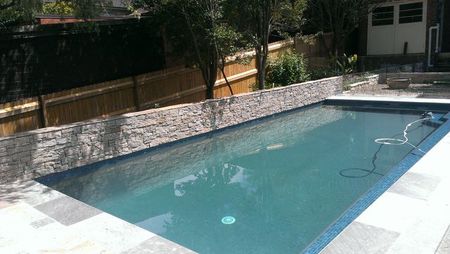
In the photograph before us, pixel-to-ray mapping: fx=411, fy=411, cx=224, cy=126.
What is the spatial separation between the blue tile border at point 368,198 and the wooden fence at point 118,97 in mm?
6163

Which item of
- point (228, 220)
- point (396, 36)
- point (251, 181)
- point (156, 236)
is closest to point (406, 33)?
point (396, 36)

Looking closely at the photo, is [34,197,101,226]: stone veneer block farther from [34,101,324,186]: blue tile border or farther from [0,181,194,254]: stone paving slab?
[34,101,324,186]: blue tile border

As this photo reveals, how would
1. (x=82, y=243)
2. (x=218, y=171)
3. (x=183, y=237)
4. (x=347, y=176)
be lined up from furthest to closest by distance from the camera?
1. (x=218, y=171)
2. (x=347, y=176)
3. (x=183, y=237)
4. (x=82, y=243)

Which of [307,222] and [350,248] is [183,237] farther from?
[350,248]

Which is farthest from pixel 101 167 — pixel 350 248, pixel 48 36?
pixel 350 248

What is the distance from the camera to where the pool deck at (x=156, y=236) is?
4371 mm

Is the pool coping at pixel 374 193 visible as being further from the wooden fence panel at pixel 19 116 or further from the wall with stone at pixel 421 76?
the wooden fence panel at pixel 19 116

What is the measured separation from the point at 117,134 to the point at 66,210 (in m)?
3.01

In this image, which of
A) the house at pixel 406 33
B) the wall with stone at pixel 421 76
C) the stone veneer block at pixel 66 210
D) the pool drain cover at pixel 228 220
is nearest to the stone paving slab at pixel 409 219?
the pool drain cover at pixel 228 220

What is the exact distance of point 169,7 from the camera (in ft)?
35.5

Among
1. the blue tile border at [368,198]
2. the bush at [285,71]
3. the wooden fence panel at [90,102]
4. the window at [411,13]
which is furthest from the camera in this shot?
the window at [411,13]

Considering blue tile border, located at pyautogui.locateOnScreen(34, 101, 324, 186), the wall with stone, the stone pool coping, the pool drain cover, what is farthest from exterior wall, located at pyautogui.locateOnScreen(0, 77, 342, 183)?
the wall with stone

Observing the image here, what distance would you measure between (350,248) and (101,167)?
18.3 feet

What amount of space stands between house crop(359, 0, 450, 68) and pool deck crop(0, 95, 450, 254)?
48.3ft
